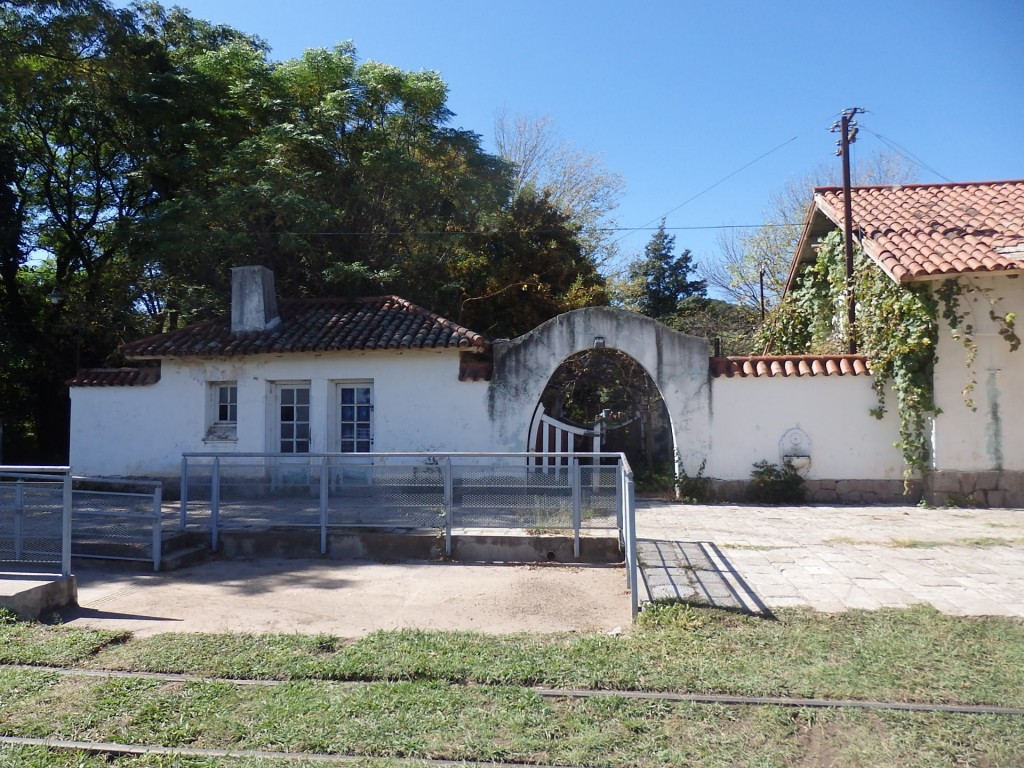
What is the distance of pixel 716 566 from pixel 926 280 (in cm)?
695

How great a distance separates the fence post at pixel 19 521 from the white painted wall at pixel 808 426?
979 cm

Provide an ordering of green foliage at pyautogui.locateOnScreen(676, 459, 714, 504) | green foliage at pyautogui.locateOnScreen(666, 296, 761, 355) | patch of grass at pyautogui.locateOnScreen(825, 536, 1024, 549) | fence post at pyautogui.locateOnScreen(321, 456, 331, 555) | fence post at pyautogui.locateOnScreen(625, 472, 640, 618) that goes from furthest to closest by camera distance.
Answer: green foliage at pyautogui.locateOnScreen(666, 296, 761, 355) → green foliage at pyautogui.locateOnScreen(676, 459, 714, 504) → fence post at pyautogui.locateOnScreen(321, 456, 331, 555) → patch of grass at pyautogui.locateOnScreen(825, 536, 1024, 549) → fence post at pyautogui.locateOnScreen(625, 472, 640, 618)

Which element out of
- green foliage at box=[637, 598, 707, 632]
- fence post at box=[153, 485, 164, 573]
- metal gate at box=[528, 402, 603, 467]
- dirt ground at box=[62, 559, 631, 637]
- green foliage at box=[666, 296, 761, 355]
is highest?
green foliage at box=[666, 296, 761, 355]

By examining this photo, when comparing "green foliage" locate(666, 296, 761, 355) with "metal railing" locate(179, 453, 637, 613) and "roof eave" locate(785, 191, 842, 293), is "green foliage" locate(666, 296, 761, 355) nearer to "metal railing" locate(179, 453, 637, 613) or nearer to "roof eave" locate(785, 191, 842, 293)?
"roof eave" locate(785, 191, 842, 293)

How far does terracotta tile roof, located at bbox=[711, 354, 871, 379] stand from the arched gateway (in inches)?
15.1

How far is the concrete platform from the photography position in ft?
→ 20.8

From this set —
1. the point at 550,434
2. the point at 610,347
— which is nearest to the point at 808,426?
the point at 610,347

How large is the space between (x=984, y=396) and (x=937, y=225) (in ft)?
11.1

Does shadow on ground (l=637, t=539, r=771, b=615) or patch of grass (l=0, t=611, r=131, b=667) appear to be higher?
shadow on ground (l=637, t=539, r=771, b=615)

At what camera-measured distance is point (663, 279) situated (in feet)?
110

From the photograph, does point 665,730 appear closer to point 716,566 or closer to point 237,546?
point 716,566

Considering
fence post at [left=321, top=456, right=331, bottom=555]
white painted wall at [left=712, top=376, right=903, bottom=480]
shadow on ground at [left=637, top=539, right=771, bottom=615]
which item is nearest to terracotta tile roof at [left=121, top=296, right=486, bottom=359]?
fence post at [left=321, top=456, right=331, bottom=555]

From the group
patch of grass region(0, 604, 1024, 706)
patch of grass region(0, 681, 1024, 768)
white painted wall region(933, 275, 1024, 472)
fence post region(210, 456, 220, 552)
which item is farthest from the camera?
white painted wall region(933, 275, 1024, 472)

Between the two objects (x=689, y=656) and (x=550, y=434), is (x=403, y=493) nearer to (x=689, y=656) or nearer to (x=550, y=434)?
(x=689, y=656)
